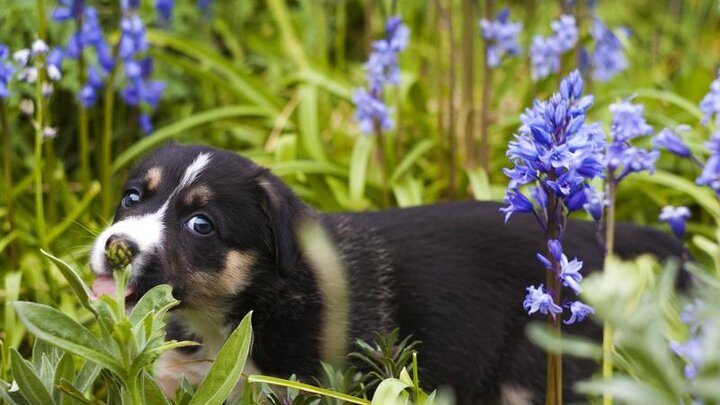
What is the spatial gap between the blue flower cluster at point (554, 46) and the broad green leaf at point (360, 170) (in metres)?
0.93

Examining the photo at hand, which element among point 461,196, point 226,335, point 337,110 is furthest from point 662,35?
point 226,335

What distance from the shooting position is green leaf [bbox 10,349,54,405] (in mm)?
2797

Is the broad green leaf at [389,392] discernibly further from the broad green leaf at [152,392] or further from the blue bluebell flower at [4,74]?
the blue bluebell flower at [4,74]

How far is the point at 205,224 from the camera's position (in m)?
3.59

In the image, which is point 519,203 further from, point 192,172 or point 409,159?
point 409,159

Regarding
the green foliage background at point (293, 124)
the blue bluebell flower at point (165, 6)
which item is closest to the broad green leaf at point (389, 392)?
the green foliage background at point (293, 124)

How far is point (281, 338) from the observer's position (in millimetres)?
3758

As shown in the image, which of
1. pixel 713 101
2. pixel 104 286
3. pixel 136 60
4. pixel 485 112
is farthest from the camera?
pixel 136 60

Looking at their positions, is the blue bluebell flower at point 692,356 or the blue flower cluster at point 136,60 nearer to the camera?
the blue bluebell flower at point 692,356

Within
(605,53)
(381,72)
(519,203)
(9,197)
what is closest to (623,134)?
(519,203)

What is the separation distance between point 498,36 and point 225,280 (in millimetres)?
→ 2549

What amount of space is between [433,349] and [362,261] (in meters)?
0.42

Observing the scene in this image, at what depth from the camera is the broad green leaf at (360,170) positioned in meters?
5.32

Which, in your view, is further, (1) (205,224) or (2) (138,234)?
(1) (205,224)
